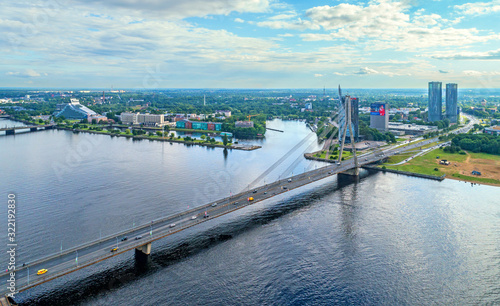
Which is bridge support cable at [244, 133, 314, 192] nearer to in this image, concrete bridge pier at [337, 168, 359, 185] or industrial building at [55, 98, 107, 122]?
concrete bridge pier at [337, 168, 359, 185]

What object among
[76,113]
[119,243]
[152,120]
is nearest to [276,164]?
[119,243]

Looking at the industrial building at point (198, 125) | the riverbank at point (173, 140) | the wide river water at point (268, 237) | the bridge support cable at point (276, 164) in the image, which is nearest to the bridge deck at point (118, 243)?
the wide river water at point (268, 237)

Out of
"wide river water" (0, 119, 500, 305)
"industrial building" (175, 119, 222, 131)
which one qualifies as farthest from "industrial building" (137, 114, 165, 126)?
"wide river water" (0, 119, 500, 305)

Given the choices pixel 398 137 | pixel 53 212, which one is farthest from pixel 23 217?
pixel 398 137

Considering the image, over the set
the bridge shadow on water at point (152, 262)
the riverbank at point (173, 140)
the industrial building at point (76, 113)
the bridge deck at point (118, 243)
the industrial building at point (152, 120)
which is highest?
the industrial building at point (76, 113)

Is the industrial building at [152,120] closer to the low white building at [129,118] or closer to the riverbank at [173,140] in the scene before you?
the low white building at [129,118]

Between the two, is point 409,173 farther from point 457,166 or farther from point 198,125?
point 198,125

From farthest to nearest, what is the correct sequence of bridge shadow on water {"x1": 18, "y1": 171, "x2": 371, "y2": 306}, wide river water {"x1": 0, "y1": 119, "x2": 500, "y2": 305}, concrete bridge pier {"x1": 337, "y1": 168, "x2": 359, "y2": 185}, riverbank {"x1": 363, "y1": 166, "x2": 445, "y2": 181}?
1. riverbank {"x1": 363, "y1": 166, "x2": 445, "y2": 181}
2. concrete bridge pier {"x1": 337, "y1": 168, "x2": 359, "y2": 185}
3. wide river water {"x1": 0, "y1": 119, "x2": 500, "y2": 305}
4. bridge shadow on water {"x1": 18, "y1": 171, "x2": 371, "y2": 306}
